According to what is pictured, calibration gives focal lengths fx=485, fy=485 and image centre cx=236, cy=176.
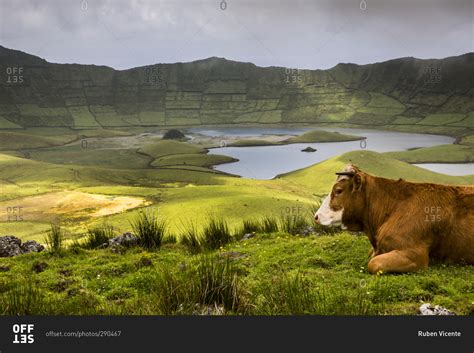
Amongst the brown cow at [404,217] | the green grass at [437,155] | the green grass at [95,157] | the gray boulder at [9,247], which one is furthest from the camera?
the green grass at [95,157]

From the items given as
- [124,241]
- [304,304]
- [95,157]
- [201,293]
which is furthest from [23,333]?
[95,157]

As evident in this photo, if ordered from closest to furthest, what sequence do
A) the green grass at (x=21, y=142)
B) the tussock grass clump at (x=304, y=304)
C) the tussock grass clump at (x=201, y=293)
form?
the tussock grass clump at (x=304, y=304) < the tussock grass clump at (x=201, y=293) < the green grass at (x=21, y=142)

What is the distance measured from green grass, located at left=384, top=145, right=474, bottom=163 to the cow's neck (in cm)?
8100

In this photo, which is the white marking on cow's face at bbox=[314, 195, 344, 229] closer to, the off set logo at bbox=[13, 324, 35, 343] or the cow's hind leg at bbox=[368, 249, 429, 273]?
the cow's hind leg at bbox=[368, 249, 429, 273]

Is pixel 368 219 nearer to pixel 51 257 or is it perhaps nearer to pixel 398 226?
pixel 398 226

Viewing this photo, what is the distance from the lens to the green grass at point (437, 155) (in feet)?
298

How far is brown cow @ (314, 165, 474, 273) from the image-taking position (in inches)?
356

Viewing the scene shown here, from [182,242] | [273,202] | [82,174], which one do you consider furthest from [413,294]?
[82,174]

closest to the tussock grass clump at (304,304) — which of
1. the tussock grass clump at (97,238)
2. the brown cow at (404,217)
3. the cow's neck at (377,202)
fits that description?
the brown cow at (404,217)

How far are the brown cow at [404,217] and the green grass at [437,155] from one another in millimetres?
81087

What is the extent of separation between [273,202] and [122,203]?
15474 mm

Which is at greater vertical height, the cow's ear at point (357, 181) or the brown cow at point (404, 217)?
the cow's ear at point (357, 181)

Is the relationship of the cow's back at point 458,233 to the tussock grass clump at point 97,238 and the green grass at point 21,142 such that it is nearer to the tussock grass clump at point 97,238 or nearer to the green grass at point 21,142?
the tussock grass clump at point 97,238

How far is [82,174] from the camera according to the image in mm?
68562
